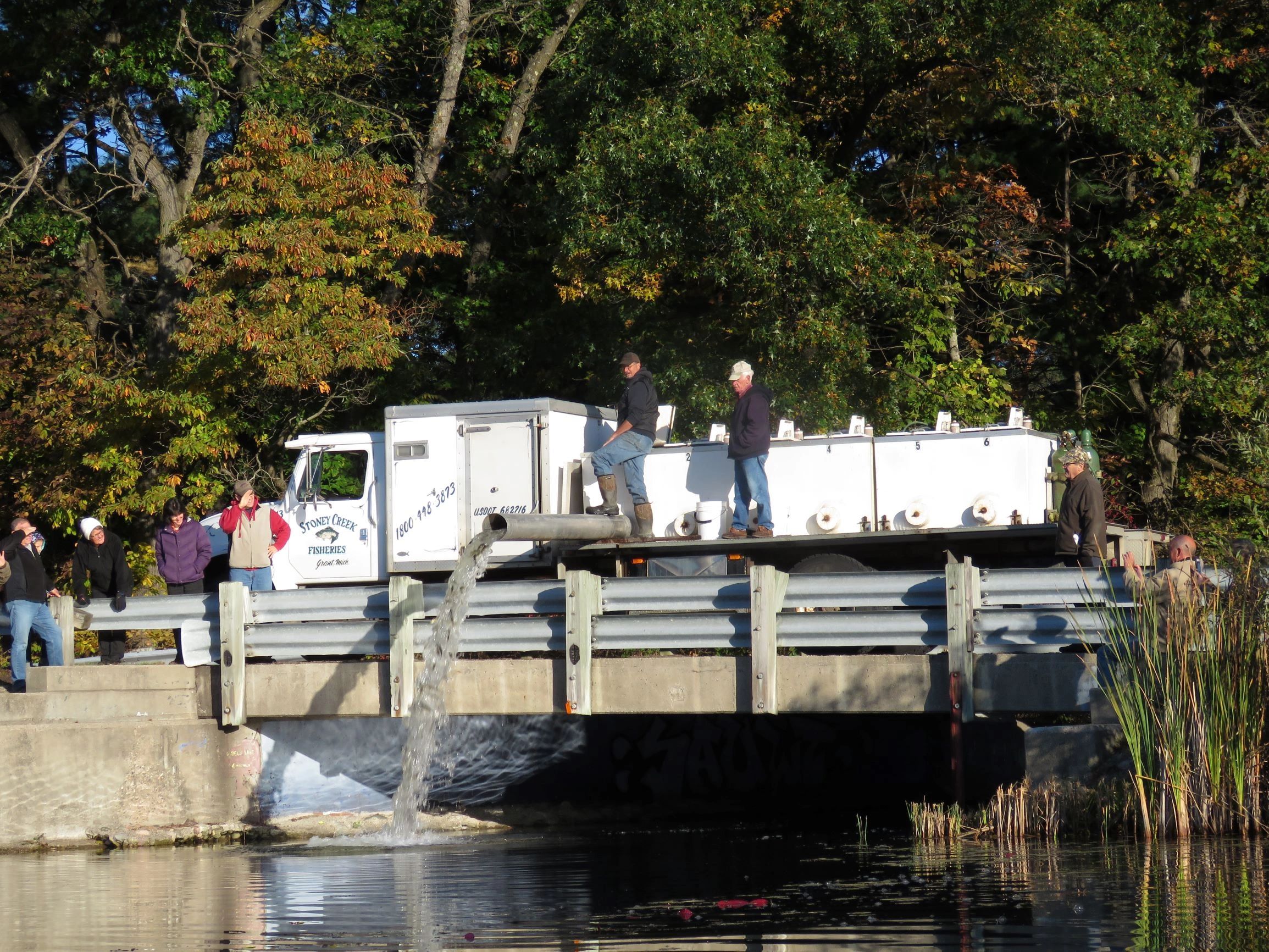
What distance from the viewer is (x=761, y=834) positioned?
559 inches

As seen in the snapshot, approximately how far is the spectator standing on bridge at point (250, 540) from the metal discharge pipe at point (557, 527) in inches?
95.6

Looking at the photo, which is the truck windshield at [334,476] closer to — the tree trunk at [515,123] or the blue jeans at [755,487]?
the blue jeans at [755,487]

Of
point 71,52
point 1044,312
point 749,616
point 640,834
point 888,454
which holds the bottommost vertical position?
Result: point 640,834

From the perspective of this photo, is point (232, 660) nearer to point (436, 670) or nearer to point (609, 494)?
point (436, 670)

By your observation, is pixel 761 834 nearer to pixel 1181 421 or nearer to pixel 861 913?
pixel 861 913

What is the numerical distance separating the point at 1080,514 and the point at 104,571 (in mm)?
8791

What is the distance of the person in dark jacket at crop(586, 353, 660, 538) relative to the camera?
16109 millimetres

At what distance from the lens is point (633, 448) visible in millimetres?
16156

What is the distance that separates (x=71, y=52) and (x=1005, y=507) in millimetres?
17340

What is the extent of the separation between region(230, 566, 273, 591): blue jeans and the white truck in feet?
3.87

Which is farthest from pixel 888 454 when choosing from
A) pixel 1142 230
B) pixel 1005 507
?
pixel 1142 230

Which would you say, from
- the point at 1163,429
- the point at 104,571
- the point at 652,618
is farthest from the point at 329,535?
the point at 1163,429

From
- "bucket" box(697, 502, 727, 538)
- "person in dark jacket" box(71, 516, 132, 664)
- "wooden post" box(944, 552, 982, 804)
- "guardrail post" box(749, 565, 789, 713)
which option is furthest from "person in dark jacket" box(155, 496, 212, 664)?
"wooden post" box(944, 552, 982, 804)

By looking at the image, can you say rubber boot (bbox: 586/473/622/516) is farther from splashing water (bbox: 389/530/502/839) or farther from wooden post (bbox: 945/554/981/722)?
wooden post (bbox: 945/554/981/722)
